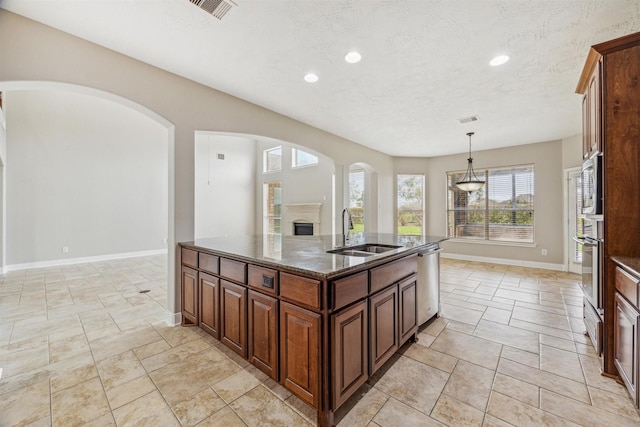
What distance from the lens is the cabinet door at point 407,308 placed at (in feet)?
7.23

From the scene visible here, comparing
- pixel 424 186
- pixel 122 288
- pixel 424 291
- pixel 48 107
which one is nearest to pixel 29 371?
pixel 122 288

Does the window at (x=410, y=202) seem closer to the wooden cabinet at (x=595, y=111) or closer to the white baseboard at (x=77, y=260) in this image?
the wooden cabinet at (x=595, y=111)

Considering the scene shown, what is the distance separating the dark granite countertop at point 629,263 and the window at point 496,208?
4728mm

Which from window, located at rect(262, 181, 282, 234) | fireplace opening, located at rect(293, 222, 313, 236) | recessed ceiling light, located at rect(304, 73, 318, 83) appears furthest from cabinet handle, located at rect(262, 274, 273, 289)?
window, located at rect(262, 181, 282, 234)

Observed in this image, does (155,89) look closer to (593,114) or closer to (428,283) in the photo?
(428,283)

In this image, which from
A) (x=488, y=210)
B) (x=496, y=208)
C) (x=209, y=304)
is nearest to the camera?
(x=209, y=304)

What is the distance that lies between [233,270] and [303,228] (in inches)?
228

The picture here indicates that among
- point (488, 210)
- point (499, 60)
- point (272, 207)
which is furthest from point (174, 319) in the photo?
point (488, 210)

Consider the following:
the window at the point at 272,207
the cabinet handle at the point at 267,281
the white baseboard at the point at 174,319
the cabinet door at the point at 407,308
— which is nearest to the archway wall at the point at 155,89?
the white baseboard at the point at 174,319

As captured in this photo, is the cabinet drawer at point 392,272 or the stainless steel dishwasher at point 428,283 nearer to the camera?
the cabinet drawer at point 392,272

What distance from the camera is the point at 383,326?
76.9 inches

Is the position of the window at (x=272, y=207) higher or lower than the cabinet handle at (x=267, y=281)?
higher

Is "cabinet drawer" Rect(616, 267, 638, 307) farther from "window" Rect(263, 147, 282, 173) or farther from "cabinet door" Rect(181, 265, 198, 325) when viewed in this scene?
"window" Rect(263, 147, 282, 173)

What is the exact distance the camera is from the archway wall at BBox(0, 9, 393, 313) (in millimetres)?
2070
